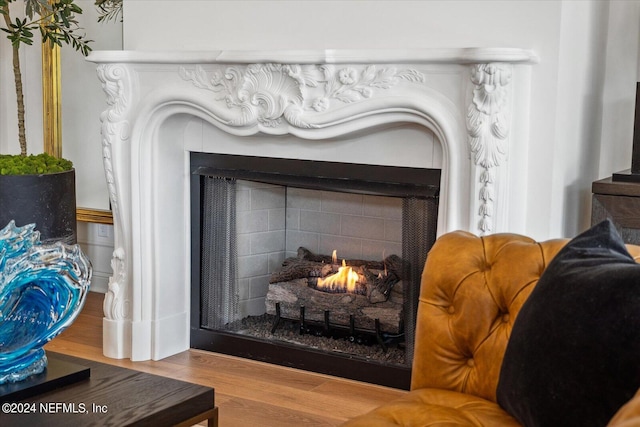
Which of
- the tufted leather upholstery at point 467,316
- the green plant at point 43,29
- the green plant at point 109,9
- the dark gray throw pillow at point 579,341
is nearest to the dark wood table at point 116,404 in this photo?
the tufted leather upholstery at point 467,316

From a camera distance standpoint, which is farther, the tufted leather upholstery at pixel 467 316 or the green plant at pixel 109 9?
the green plant at pixel 109 9

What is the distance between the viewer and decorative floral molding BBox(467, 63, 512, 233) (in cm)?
289

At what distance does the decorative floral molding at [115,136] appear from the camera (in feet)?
12.1

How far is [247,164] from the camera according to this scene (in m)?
3.62

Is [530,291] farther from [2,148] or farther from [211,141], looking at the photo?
[2,148]

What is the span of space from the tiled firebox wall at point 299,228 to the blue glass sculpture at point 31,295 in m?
1.78

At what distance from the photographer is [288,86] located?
3314 mm

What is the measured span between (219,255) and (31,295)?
6.09 ft

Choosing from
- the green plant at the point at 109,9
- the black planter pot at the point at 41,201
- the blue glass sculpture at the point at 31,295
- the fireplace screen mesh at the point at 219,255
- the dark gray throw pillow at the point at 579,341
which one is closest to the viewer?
the dark gray throw pillow at the point at 579,341

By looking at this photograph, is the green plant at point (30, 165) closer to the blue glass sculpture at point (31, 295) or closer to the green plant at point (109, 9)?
the green plant at point (109, 9)

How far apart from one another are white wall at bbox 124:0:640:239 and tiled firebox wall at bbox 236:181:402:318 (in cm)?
73

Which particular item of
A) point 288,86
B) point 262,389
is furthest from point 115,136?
point 262,389

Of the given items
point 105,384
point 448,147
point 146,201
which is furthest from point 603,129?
point 105,384

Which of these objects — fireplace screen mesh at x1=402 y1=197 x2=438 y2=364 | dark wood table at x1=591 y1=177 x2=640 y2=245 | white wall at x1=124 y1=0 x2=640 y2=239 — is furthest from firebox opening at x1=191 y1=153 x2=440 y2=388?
dark wood table at x1=591 y1=177 x2=640 y2=245
